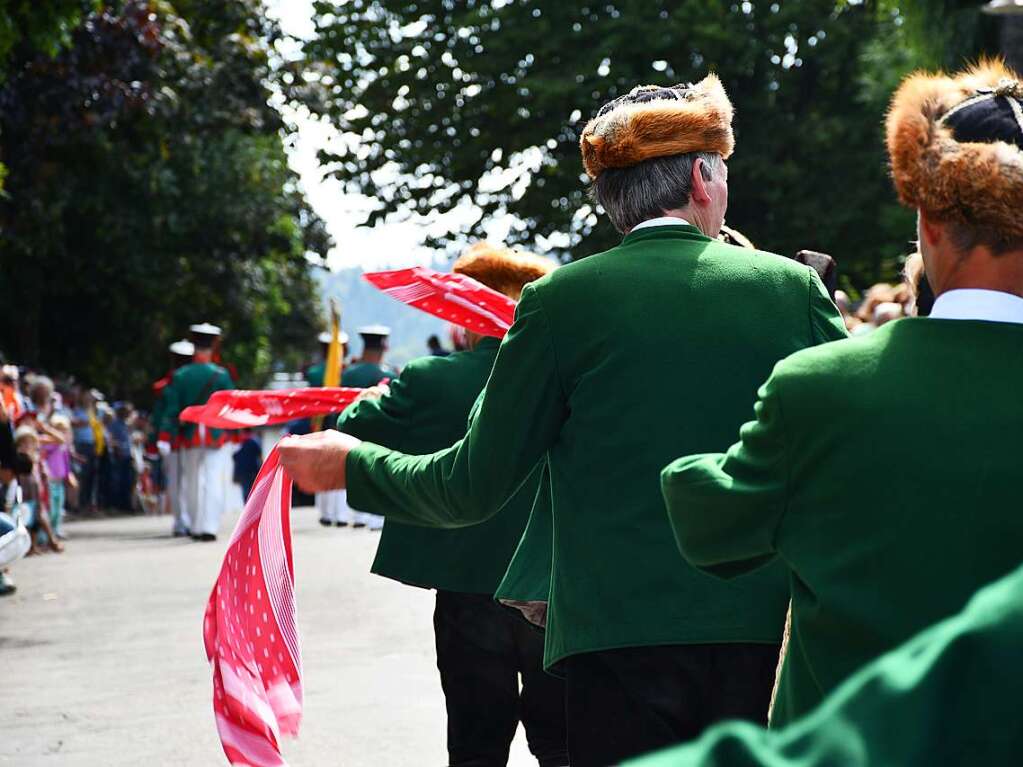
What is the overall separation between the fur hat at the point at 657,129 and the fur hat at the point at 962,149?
3.17 feet

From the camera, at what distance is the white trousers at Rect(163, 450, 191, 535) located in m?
18.8

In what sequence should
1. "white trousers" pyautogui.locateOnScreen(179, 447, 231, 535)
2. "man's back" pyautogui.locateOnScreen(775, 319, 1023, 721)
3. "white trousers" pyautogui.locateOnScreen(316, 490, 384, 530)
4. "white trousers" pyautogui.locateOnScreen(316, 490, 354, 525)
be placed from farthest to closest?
"white trousers" pyautogui.locateOnScreen(316, 490, 354, 525)
"white trousers" pyautogui.locateOnScreen(316, 490, 384, 530)
"white trousers" pyautogui.locateOnScreen(179, 447, 231, 535)
"man's back" pyautogui.locateOnScreen(775, 319, 1023, 721)

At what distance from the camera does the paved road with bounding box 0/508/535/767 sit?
689 centimetres

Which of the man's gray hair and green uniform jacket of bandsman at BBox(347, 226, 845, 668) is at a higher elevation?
the man's gray hair

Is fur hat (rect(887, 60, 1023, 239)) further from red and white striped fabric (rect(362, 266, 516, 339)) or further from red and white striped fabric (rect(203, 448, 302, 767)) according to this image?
red and white striped fabric (rect(362, 266, 516, 339))

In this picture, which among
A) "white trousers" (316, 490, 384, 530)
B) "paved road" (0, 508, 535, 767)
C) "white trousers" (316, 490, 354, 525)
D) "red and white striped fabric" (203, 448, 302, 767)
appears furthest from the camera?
"white trousers" (316, 490, 354, 525)

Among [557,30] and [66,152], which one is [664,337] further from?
[557,30]

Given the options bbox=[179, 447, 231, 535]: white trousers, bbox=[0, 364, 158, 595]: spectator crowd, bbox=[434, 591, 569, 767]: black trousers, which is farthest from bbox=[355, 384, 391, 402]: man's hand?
bbox=[179, 447, 231, 535]: white trousers

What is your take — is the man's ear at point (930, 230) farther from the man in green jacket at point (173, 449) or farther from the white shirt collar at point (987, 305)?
the man in green jacket at point (173, 449)

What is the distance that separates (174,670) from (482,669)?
4.46 m

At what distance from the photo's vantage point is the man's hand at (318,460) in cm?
338

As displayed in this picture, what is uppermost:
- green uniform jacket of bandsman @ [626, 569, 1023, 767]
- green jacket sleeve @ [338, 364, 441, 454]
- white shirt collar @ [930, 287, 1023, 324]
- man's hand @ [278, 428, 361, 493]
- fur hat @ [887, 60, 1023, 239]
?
fur hat @ [887, 60, 1023, 239]

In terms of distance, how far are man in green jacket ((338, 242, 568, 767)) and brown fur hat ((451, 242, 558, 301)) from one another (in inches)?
11.5

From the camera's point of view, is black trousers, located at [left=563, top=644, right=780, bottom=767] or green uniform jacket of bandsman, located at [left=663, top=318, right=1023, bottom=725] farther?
black trousers, located at [left=563, top=644, right=780, bottom=767]
